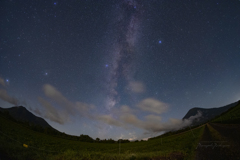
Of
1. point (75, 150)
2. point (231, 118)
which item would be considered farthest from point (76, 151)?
point (231, 118)

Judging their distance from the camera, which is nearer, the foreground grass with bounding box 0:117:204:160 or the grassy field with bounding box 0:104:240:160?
the grassy field with bounding box 0:104:240:160

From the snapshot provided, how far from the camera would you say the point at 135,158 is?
11.6 m

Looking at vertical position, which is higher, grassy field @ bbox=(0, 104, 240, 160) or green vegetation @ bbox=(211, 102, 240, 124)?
green vegetation @ bbox=(211, 102, 240, 124)

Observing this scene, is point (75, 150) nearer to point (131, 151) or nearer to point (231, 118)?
point (131, 151)

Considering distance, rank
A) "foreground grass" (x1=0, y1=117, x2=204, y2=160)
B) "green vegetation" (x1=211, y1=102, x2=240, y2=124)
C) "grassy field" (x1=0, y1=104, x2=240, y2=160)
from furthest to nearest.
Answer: "green vegetation" (x1=211, y1=102, x2=240, y2=124), "foreground grass" (x1=0, y1=117, x2=204, y2=160), "grassy field" (x1=0, y1=104, x2=240, y2=160)

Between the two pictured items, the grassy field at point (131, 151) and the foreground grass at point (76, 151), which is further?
the foreground grass at point (76, 151)

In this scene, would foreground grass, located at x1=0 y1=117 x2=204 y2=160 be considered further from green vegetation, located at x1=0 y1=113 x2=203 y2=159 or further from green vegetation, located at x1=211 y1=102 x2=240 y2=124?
green vegetation, located at x1=211 y1=102 x2=240 y2=124

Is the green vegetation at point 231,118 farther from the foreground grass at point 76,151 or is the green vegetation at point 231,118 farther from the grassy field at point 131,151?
the foreground grass at point 76,151

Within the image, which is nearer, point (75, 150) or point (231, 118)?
point (231, 118)

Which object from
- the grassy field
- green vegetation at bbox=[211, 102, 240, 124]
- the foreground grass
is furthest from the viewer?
green vegetation at bbox=[211, 102, 240, 124]

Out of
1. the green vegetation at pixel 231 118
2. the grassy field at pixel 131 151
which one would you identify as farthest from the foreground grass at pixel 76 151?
the green vegetation at pixel 231 118

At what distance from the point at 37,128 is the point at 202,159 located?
97320mm

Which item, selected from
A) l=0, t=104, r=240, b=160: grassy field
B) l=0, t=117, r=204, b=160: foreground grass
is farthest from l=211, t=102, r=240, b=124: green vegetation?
l=0, t=117, r=204, b=160: foreground grass

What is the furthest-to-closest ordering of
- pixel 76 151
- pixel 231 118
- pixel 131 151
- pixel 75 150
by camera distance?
pixel 75 150
pixel 231 118
pixel 131 151
pixel 76 151
